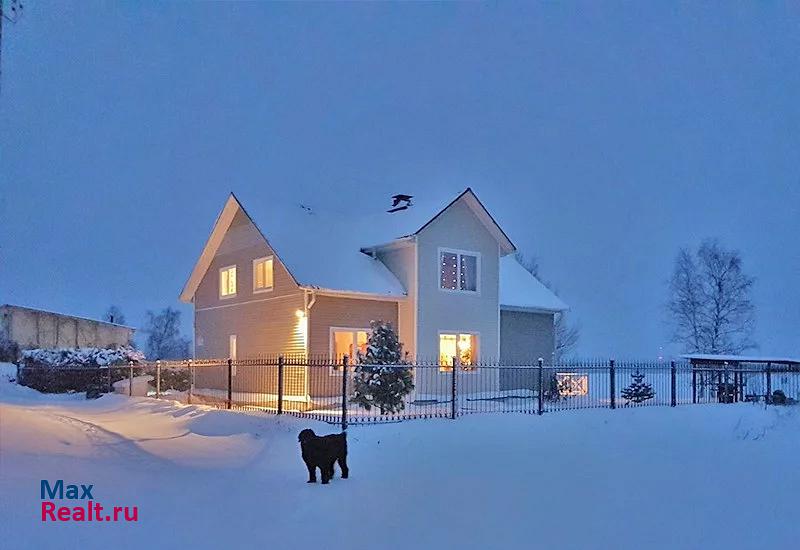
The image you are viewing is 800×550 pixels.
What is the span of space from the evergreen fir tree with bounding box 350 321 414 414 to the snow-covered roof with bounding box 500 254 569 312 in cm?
843

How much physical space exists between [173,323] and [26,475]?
88.8m

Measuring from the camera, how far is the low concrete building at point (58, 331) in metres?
31.1

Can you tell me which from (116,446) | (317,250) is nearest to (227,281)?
(317,250)

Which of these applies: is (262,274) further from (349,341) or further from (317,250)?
(349,341)

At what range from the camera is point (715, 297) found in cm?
4316

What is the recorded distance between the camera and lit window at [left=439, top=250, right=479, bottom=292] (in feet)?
79.5

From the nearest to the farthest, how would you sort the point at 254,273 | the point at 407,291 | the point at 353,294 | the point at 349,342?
the point at 353,294 → the point at 349,342 → the point at 407,291 → the point at 254,273

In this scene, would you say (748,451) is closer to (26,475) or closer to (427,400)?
(427,400)

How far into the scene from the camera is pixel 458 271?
24.5m

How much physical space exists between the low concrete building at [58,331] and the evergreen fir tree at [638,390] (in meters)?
23.1

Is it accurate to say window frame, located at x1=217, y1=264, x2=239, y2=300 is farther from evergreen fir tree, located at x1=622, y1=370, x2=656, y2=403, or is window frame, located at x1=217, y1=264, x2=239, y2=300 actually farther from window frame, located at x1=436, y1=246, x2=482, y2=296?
evergreen fir tree, located at x1=622, y1=370, x2=656, y2=403

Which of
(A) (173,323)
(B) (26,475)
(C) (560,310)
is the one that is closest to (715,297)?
(C) (560,310)

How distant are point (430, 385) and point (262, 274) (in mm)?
6655

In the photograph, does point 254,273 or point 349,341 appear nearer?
point 349,341
